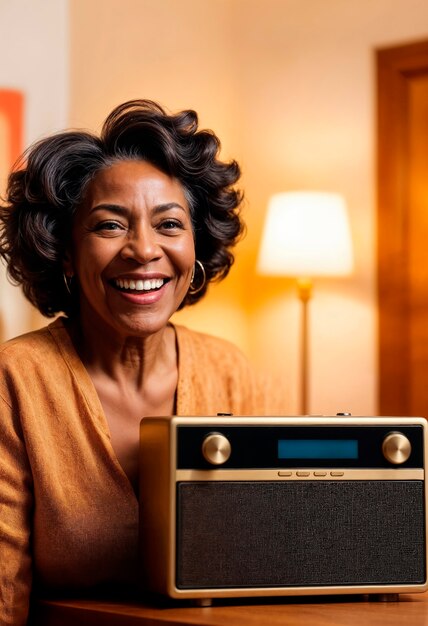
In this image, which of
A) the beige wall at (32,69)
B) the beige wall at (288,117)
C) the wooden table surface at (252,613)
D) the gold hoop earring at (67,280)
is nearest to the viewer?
the wooden table surface at (252,613)

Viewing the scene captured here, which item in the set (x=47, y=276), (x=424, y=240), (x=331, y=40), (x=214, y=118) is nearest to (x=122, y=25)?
(x=214, y=118)

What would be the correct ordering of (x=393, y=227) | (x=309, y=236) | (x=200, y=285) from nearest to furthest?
(x=200, y=285) < (x=309, y=236) < (x=393, y=227)

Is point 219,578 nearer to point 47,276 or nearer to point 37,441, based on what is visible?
point 37,441

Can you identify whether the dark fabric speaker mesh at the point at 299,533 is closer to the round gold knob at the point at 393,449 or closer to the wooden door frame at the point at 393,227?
the round gold knob at the point at 393,449

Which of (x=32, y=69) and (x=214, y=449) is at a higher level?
(x=32, y=69)

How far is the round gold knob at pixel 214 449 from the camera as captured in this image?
107 centimetres

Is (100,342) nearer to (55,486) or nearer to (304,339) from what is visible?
(55,486)

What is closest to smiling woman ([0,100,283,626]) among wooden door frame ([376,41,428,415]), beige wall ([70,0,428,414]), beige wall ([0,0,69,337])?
beige wall ([0,0,69,337])

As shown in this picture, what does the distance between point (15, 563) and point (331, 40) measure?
7.60 feet

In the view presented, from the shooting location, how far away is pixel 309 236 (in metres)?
2.83

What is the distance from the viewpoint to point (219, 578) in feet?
3.53

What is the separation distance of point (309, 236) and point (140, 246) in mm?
1590

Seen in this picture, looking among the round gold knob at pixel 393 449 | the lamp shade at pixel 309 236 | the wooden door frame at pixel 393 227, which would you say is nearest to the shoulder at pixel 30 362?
the round gold knob at pixel 393 449

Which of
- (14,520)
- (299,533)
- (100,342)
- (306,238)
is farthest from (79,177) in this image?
(306,238)
